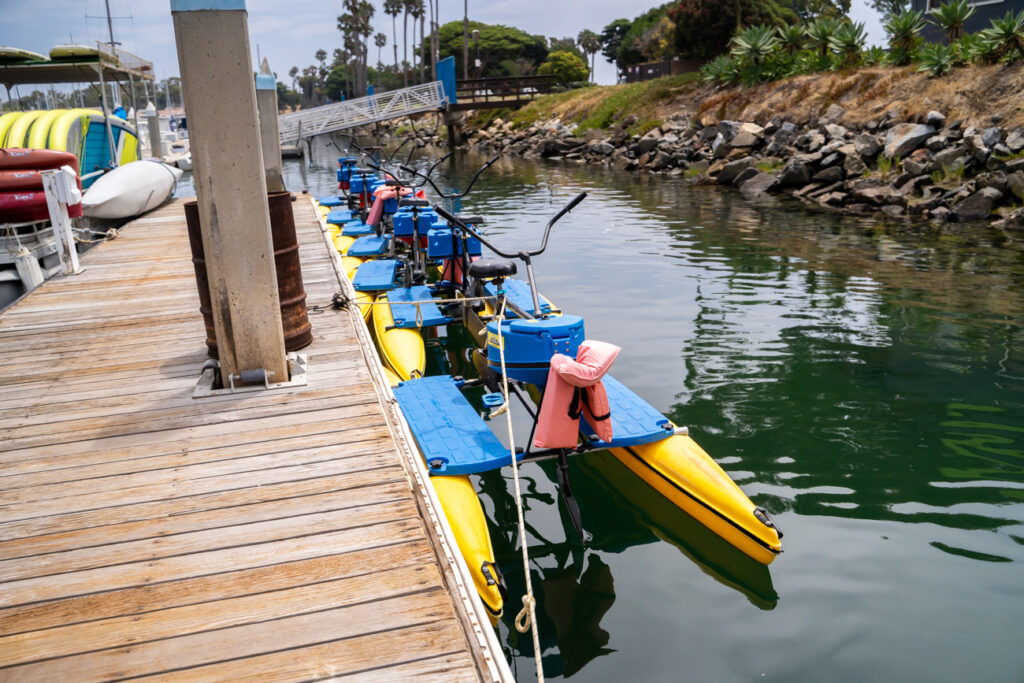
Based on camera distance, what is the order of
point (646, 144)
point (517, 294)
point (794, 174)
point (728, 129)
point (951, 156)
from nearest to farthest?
point (517, 294) < point (951, 156) < point (794, 174) < point (728, 129) < point (646, 144)

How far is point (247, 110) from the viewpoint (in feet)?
14.4

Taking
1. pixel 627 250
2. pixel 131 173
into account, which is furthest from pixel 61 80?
pixel 627 250

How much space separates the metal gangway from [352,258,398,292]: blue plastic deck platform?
92.2 feet

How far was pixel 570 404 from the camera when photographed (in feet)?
14.4

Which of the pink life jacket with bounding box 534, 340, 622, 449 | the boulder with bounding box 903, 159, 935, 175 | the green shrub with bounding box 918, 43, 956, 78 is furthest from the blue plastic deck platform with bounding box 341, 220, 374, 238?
the green shrub with bounding box 918, 43, 956, 78

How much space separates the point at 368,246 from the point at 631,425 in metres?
7.92

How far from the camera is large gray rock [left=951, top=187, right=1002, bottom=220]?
1538cm

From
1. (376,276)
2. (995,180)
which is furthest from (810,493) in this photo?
(995,180)

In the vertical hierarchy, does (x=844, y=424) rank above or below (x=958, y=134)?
below

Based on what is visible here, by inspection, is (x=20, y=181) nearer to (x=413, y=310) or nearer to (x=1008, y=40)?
(x=413, y=310)

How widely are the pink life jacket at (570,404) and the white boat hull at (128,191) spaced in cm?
1041

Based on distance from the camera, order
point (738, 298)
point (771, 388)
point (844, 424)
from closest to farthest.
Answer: point (844, 424) < point (771, 388) < point (738, 298)

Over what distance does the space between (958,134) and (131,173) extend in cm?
1909

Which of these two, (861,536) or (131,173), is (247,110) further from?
(131,173)
